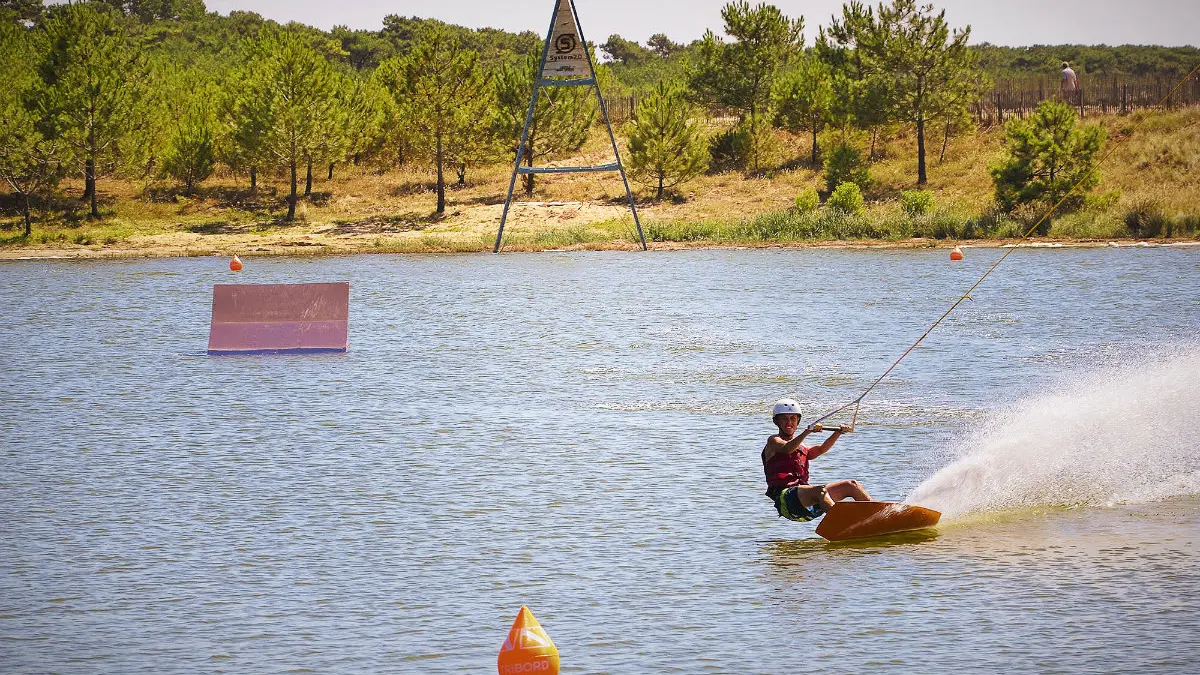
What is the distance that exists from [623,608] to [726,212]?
57.2 metres

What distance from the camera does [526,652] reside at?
9992 millimetres

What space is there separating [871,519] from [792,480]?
0.91 meters

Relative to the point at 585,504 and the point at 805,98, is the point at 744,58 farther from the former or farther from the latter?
the point at 585,504

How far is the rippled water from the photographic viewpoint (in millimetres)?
11680

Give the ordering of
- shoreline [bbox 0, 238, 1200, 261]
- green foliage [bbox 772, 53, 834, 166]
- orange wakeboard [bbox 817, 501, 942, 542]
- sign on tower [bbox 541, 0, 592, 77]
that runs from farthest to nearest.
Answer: green foliage [bbox 772, 53, 834, 166]
shoreline [bbox 0, 238, 1200, 261]
sign on tower [bbox 541, 0, 592, 77]
orange wakeboard [bbox 817, 501, 942, 542]

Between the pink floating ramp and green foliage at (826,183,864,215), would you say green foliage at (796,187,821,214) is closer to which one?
green foliage at (826,183,864,215)

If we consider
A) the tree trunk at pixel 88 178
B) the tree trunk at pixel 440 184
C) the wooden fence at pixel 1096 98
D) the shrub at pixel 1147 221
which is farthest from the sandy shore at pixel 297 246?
the wooden fence at pixel 1096 98

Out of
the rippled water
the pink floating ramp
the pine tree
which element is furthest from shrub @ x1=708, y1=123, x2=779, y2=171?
the pink floating ramp

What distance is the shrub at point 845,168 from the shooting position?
6881 centimetres

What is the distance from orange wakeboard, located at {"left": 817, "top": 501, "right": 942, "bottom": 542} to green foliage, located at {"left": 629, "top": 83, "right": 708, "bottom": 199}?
2236 inches

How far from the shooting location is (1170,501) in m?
15.8

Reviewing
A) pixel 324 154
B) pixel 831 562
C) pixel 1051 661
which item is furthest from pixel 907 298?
pixel 324 154

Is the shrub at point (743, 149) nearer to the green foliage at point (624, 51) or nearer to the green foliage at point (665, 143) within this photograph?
the green foliage at point (665, 143)

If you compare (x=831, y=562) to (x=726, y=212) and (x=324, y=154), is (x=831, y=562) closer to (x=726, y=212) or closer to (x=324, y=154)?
(x=726, y=212)
